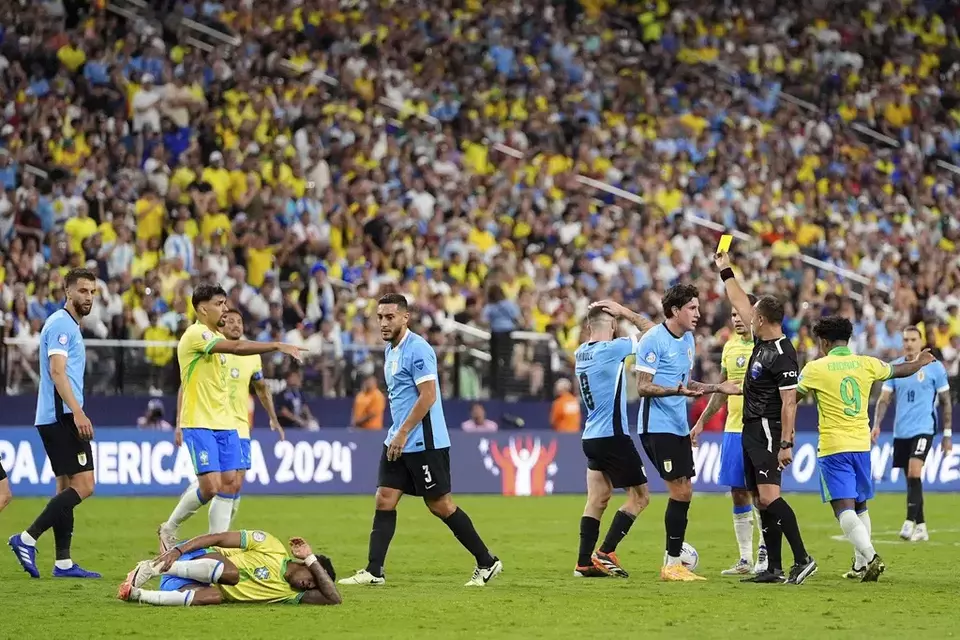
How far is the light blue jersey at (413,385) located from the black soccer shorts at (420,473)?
65 millimetres

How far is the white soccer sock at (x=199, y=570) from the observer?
1109cm

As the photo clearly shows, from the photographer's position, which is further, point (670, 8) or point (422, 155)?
point (670, 8)

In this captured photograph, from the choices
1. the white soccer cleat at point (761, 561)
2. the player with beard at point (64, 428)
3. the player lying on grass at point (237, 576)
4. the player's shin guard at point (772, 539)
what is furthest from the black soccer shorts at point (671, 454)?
the player with beard at point (64, 428)

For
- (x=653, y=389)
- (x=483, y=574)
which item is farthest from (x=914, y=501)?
(x=483, y=574)

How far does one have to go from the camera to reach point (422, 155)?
97.3 ft

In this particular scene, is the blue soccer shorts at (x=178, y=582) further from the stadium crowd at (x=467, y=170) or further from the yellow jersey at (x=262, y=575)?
the stadium crowd at (x=467, y=170)

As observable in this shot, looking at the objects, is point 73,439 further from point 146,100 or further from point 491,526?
point 146,100

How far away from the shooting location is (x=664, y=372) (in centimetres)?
1332

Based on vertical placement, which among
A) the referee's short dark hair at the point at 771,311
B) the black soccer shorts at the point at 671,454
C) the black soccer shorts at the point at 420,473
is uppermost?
the referee's short dark hair at the point at 771,311

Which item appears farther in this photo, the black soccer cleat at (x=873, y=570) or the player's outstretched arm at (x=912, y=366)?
the black soccer cleat at (x=873, y=570)

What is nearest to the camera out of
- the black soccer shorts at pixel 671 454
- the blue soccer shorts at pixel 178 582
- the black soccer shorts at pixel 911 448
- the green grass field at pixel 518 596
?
the green grass field at pixel 518 596

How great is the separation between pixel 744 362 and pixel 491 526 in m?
6.21

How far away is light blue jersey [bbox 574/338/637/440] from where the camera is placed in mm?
13672

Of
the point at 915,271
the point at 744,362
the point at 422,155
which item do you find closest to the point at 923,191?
the point at 915,271
